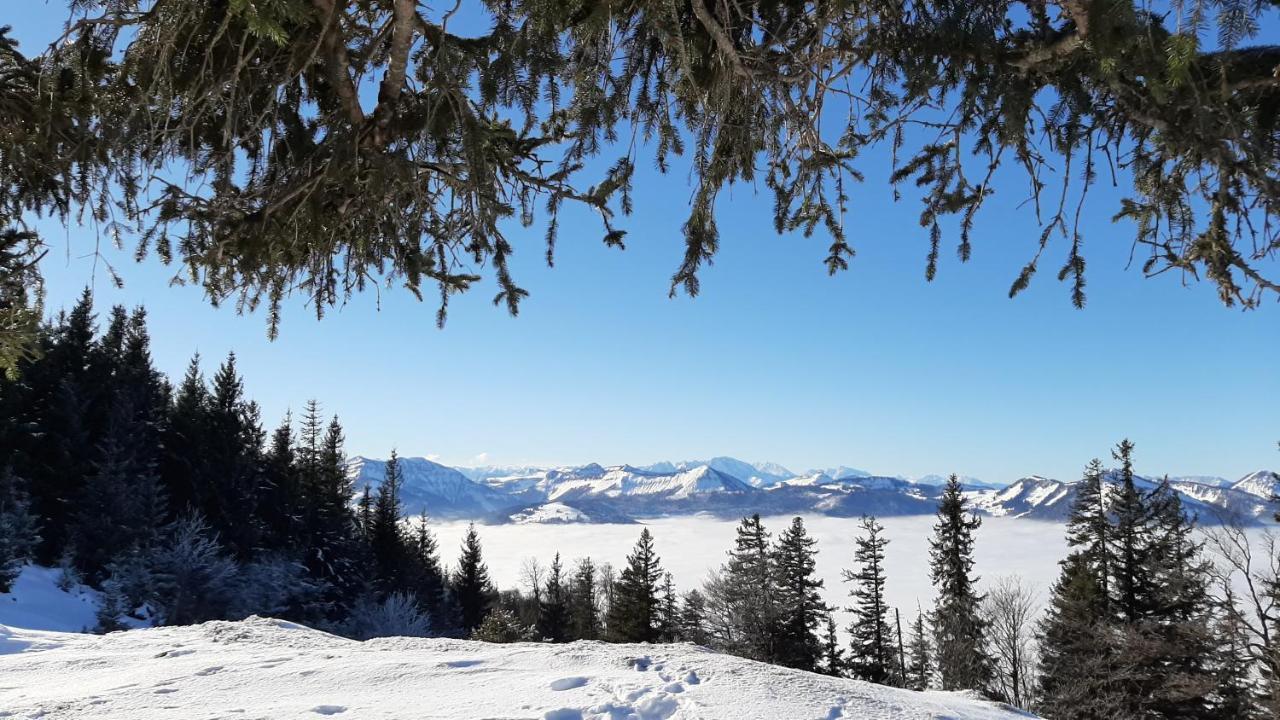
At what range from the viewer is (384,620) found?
2806 centimetres

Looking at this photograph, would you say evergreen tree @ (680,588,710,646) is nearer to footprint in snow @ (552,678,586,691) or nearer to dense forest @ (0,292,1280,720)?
dense forest @ (0,292,1280,720)

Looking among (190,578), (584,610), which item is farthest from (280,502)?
(584,610)

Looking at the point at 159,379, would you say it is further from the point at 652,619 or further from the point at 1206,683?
the point at 1206,683

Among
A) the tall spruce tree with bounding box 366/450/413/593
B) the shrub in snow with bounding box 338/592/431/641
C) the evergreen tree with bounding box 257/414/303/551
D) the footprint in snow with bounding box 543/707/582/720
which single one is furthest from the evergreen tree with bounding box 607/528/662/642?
the footprint in snow with bounding box 543/707/582/720

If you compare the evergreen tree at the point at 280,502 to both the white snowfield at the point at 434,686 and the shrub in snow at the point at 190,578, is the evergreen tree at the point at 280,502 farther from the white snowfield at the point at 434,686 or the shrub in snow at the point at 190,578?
the white snowfield at the point at 434,686

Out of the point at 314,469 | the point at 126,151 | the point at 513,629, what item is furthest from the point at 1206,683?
the point at 314,469

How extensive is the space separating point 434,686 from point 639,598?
3056cm

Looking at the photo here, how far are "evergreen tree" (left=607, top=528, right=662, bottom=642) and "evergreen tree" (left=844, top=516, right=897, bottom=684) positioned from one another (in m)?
9.45

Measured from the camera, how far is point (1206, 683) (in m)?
16.8

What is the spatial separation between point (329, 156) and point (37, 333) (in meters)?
1.97

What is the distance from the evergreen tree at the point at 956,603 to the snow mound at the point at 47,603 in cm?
2946

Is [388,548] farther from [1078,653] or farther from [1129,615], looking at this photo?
[1129,615]

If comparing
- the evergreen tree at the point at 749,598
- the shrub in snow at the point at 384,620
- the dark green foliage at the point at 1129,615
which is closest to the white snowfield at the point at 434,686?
the dark green foliage at the point at 1129,615

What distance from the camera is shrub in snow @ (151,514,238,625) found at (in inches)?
865
